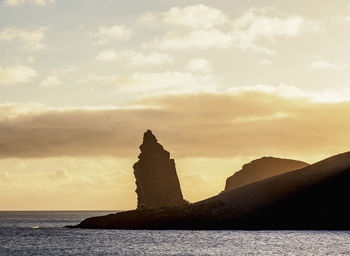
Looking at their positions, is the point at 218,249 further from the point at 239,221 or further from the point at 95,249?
the point at 239,221

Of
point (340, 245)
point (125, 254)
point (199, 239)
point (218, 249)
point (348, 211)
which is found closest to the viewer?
point (125, 254)

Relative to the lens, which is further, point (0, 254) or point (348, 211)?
point (348, 211)

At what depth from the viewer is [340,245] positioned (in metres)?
129

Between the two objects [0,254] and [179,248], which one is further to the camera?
[179,248]

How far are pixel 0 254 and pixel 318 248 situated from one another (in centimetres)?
6123

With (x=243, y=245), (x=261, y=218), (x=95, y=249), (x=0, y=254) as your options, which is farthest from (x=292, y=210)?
(x=0, y=254)

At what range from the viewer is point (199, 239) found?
482 feet

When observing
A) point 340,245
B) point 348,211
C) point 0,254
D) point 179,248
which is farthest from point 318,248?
point 348,211

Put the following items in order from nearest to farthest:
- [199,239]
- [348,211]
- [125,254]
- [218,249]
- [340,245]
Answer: [125,254]
[218,249]
[340,245]
[199,239]
[348,211]

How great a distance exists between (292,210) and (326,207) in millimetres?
10745

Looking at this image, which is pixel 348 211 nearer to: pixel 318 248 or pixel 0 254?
pixel 318 248

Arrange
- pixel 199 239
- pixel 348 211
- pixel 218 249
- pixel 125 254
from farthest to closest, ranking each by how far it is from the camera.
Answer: pixel 348 211
pixel 199 239
pixel 218 249
pixel 125 254

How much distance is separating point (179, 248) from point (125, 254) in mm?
14881

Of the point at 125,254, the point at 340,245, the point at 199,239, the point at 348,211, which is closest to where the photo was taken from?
the point at 125,254
